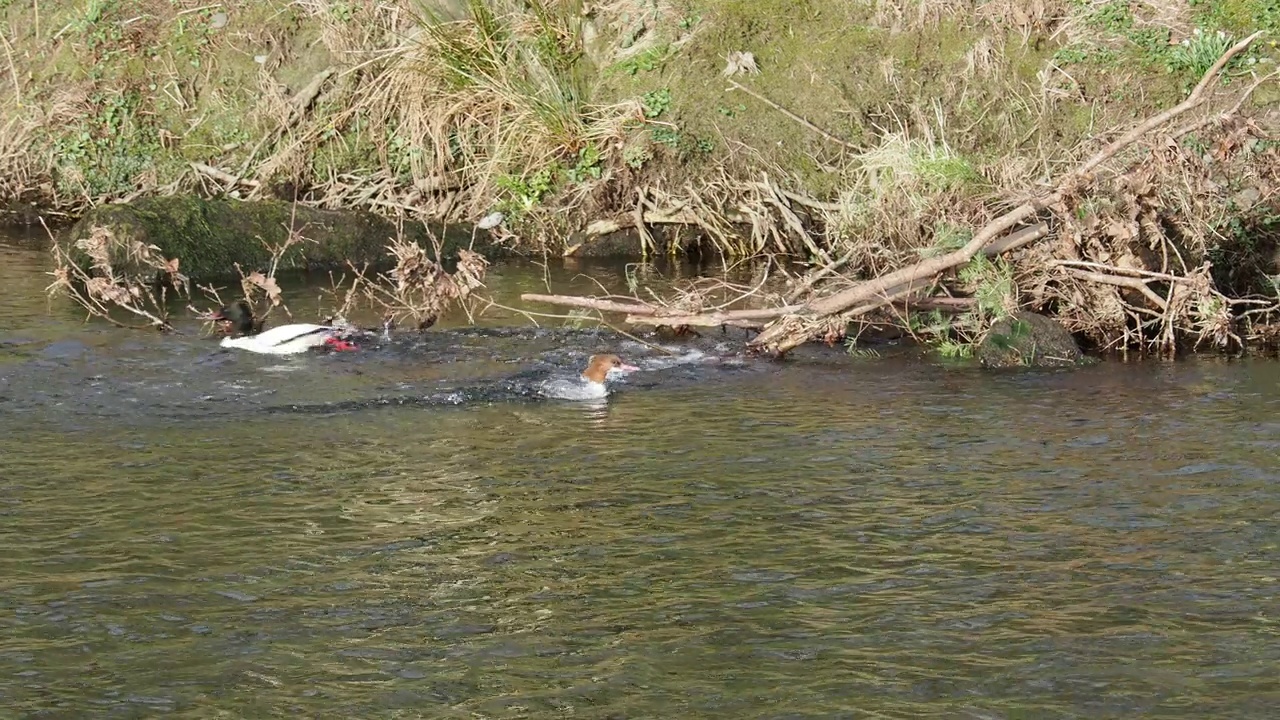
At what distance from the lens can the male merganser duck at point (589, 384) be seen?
9.59 metres

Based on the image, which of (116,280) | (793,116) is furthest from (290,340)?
(793,116)

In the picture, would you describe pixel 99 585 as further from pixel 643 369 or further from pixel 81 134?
pixel 81 134

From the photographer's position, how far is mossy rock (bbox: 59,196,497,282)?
1294 centimetres

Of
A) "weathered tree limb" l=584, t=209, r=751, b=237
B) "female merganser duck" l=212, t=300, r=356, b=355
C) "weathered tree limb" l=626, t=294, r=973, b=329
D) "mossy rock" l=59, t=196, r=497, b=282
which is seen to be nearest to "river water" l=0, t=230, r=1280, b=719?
"female merganser duck" l=212, t=300, r=356, b=355

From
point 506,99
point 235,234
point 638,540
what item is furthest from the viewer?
point 506,99

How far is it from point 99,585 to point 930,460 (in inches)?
160

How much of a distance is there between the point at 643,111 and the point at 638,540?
8203mm

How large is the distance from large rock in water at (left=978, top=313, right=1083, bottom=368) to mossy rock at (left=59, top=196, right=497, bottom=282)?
5465 millimetres

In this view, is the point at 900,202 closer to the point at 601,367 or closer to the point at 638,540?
the point at 601,367

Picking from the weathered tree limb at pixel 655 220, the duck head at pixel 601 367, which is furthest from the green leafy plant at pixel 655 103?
the duck head at pixel 601 367

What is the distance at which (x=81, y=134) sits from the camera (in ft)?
53.2

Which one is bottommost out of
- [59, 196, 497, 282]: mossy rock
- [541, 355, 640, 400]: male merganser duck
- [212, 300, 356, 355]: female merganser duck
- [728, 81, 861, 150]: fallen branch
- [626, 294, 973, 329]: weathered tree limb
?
[541, 355, 640, 400]: male merganser duck

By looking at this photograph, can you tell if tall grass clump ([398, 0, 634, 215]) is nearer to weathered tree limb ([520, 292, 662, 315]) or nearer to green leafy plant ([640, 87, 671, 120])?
green leafy plant ([640, 87, 671, 120])

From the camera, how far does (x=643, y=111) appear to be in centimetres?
1452
